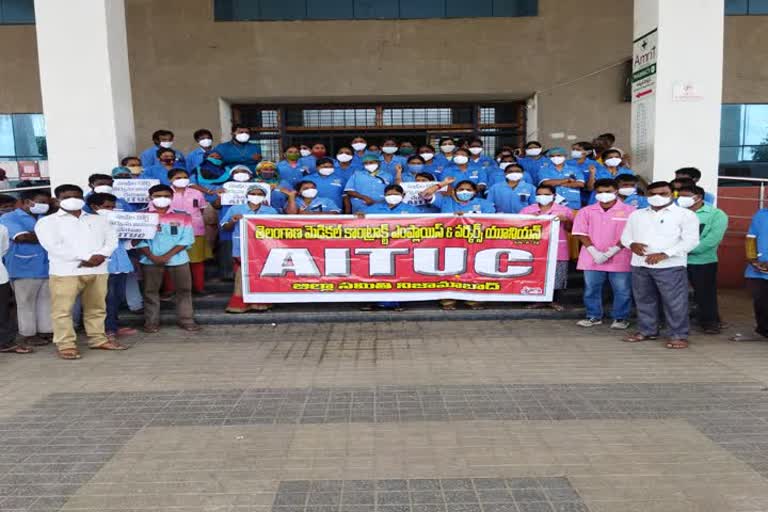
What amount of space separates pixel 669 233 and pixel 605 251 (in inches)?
34.2

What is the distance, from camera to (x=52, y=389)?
17.0 feet

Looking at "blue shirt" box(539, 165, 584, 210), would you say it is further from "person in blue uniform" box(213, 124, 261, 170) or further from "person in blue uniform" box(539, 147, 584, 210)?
"person in blue uniform" box(213, 124, 261, 170)

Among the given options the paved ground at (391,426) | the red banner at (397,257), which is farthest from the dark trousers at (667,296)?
the red banner at (397,257)

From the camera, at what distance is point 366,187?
27.5 feet

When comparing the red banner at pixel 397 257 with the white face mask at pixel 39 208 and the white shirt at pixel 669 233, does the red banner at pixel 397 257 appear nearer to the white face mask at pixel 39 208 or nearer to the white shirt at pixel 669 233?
the white shirt at pixel 669 233

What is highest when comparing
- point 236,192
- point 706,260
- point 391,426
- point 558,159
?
point 558,159

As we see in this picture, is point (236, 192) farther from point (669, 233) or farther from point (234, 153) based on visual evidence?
point (669, 233)

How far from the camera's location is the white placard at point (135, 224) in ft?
22.1

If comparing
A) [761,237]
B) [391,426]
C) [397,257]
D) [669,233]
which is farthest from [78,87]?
[761,237]

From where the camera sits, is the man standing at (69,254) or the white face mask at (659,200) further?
the white face mask at (659,200)

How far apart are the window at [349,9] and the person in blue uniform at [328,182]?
6.10 m

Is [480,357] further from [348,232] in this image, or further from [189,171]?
[189,171]

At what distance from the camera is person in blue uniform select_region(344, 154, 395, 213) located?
27.2ft

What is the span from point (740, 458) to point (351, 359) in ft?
11.4
